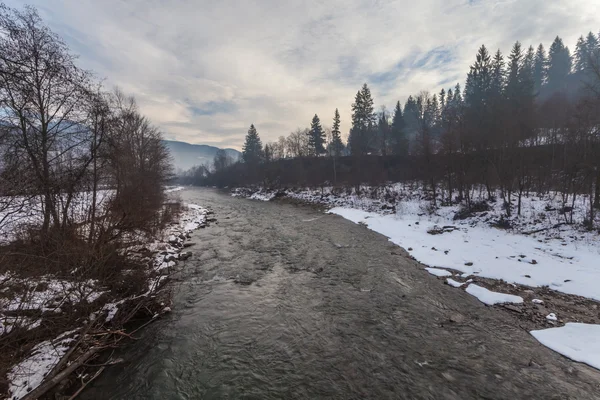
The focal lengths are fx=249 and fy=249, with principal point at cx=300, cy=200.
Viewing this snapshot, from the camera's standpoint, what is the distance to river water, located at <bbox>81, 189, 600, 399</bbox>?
5.04 metres

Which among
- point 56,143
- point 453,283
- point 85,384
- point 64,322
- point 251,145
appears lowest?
→ point 453,283

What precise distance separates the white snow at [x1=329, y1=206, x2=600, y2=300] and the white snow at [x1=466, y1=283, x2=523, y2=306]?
1.50 metres

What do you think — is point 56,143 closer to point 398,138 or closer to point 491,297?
point 491,297

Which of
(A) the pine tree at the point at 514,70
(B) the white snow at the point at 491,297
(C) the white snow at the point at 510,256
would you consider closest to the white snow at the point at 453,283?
(B) the white snow at the point at 491,297

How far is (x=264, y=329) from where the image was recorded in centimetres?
710

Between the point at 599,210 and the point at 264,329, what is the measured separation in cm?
1868

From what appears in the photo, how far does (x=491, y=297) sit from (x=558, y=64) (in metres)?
76.4

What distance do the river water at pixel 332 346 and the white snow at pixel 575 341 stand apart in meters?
0.39

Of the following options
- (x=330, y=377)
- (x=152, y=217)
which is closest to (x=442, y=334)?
(x=330, y=377)

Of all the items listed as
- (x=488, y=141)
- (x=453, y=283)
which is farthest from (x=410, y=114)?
(x=453, y=283)

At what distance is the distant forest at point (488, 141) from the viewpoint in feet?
56.6

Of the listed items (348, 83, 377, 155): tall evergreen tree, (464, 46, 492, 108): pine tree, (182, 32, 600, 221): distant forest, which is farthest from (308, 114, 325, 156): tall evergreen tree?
(464, 46, 492, 108): pine tree

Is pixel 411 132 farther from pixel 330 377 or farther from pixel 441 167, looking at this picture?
pixel 330 377

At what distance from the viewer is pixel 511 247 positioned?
41.4 ft
